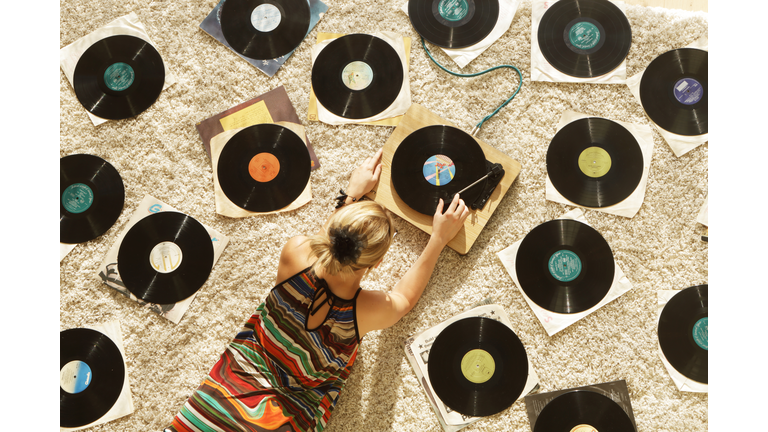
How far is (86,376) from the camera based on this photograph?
157 cm

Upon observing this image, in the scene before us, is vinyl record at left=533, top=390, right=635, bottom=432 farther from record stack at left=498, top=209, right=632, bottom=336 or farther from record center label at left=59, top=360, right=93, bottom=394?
record center label at left=59, top=360, right=93, bottom=394

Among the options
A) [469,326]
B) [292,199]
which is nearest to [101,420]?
[292,199]

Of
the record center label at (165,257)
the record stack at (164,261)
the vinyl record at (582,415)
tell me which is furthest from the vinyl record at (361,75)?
the vinyl record at (582,415)

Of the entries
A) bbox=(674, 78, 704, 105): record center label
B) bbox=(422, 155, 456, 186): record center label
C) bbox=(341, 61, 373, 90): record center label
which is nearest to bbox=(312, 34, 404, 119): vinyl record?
bbox=(341, 61, 373, 90): record center label

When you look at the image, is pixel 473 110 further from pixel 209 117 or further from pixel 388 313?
pixel 209 117

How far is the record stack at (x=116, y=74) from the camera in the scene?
5.49ft

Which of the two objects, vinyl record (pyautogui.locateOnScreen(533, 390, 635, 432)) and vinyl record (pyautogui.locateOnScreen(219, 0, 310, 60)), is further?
vinyl record (pyautogui.locateOnScreen(219, 0, 310, 60))

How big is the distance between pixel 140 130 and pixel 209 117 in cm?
29

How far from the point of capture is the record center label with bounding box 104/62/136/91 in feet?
5.49

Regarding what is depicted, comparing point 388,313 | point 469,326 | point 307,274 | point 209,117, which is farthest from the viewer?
point 209,117

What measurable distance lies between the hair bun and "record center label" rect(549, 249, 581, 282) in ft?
2.78

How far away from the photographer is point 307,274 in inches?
47.0

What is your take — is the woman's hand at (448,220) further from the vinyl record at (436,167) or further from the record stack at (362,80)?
the record stack at (362,80)

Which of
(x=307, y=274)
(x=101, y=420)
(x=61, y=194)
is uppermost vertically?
(x=61, y=194)
